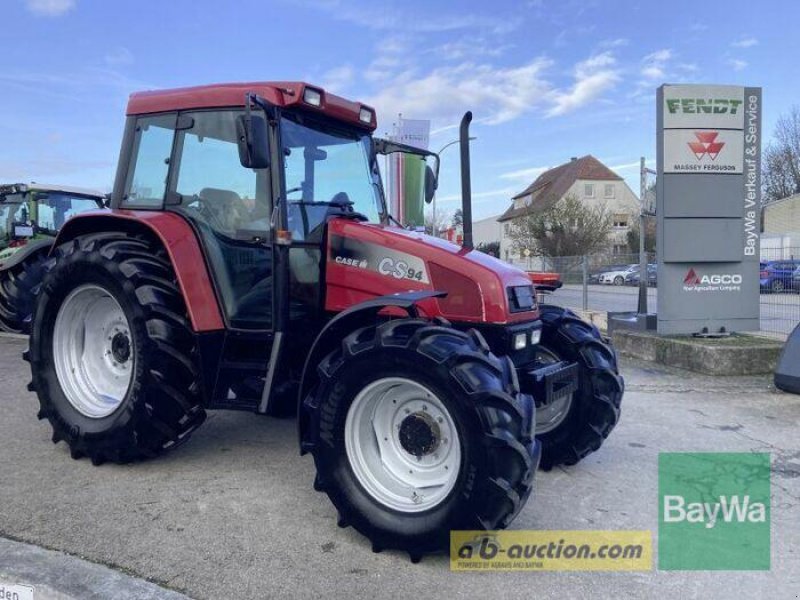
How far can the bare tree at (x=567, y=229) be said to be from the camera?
131 ft

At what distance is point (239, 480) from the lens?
425cm

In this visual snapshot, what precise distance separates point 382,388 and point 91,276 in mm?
2333

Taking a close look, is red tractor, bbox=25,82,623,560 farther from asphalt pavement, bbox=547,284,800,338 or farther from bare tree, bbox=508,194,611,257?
bare tree, bbox=508,194,611,257

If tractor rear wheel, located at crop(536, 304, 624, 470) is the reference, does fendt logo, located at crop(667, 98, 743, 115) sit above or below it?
above

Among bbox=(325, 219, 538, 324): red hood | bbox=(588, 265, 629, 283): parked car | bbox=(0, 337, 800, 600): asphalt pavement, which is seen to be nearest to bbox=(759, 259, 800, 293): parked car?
bbox=(588, 265, 629, 283): parked car

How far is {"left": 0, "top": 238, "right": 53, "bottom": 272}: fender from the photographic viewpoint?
32.1 ft

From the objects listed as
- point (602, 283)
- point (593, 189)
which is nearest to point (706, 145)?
point (602, 283)

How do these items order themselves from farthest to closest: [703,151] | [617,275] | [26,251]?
[617,275] → [26,251] → [703,151]

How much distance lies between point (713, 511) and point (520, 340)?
4.92ft

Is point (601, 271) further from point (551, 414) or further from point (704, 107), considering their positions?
point (551, 414)

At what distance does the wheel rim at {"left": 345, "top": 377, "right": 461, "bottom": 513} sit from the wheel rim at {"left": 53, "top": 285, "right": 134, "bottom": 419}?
6.84ft

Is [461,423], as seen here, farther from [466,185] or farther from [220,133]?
[220,133]

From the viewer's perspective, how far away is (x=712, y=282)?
29.3ft

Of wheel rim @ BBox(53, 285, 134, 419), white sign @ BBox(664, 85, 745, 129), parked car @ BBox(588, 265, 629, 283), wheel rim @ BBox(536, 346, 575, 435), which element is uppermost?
white sign @ BBox(664, 85, 745, 129)
